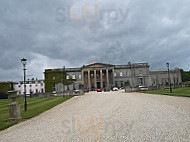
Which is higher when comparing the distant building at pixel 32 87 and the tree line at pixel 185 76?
the tree line at pixel 185 76

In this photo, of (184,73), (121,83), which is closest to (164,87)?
(121,83)

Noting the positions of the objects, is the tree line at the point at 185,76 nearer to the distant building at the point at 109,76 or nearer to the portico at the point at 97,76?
the distant building at the point at 109,76

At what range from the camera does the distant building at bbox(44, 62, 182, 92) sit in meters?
61.9

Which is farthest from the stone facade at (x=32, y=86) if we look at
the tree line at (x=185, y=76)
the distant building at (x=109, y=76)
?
the tree line at (x=185, y=76)

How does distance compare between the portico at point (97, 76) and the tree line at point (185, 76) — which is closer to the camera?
the portico at point (97, 76)

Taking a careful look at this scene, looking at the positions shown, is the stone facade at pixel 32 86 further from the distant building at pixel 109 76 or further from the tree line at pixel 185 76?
the tree line at pixel 185 76

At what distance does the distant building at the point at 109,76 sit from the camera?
6188cm

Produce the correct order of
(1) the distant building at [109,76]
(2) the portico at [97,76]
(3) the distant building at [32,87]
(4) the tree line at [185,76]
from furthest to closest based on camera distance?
1. (4) the tree line at [185,76]
2. (3) the distant building at [32,87]
3. (1) the distant building at [109,76]
4. (2) the portico at [97,76]

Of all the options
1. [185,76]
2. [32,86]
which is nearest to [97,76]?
[32,86]

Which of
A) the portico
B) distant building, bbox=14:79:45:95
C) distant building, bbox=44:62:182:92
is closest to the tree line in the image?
distant building, bbox=44:62:182:92

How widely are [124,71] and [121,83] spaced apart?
16.7 feet

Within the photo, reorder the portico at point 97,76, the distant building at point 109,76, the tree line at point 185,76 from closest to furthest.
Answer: the portico at point 97,76 < the distant building at point 109,76 < the tree line at point 185,76

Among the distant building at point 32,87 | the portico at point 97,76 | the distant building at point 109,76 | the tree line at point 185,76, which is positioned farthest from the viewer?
the tree line at point 185,76

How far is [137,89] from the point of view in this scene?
3591cm
